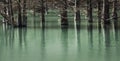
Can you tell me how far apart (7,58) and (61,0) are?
25128 millimetres

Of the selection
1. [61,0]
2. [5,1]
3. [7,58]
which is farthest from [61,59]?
[61,0]

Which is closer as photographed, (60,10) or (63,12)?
(63,12)

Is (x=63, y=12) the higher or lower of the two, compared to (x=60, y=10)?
lower

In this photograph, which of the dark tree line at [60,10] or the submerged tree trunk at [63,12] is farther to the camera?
the submerged tree trunk at [63,12]

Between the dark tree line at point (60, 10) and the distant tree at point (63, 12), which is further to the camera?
the distant tree at point (63, 12)

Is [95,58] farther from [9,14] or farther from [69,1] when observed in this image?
[69,1]

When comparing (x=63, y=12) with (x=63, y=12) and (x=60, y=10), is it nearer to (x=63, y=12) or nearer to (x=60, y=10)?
(x=63, y=12)

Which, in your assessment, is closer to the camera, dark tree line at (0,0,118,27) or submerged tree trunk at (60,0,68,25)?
dark tree line at (0,0,118,27)

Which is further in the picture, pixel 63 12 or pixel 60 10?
pixel 60 10

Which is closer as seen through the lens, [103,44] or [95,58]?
[95,58]

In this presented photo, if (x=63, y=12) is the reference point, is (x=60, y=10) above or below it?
above

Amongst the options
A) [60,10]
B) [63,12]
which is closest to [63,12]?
[63,12]

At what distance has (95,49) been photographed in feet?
53.3

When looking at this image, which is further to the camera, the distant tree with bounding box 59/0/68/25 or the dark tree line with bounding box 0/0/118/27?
the distant tree with bounding box 59/0/68/25
